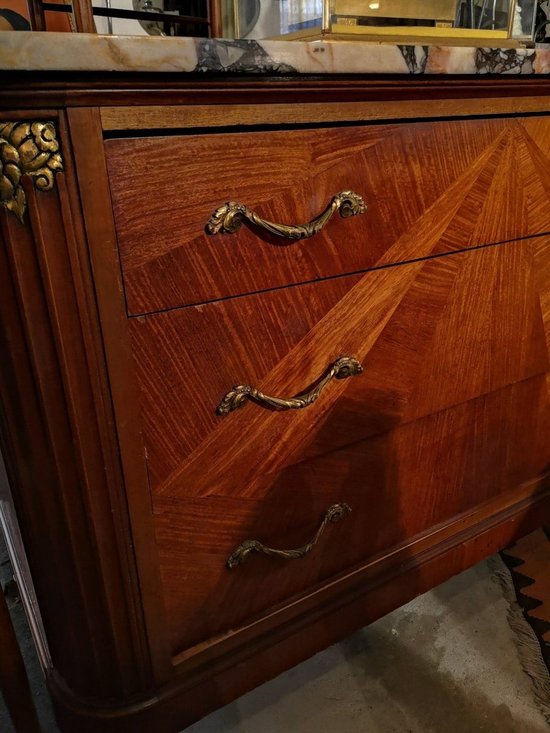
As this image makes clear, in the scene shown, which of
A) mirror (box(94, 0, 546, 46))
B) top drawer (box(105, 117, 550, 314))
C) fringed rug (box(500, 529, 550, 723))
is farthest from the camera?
fringed rug (box(500, 529, 550, 723))

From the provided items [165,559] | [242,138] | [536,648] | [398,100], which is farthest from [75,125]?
[536,648]

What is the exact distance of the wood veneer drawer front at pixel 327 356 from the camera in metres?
0.60

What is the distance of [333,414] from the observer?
724 mm

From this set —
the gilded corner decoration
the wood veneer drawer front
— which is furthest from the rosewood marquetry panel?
the gilded corner decoration

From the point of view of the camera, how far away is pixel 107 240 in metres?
0.51

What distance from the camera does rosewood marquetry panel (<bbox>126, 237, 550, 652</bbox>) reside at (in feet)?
2.03

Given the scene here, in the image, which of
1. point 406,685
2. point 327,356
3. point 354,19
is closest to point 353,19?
point 354,19

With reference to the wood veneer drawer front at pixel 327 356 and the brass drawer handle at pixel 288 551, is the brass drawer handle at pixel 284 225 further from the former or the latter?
the brass drawer handle at pixel 288 551

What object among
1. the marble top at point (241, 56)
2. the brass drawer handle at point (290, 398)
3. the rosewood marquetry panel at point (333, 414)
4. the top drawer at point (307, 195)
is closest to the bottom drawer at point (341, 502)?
the rosewood marquetry panel at point (333, 414)

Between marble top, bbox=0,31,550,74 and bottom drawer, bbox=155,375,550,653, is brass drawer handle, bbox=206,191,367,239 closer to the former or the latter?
marble top, bbox=0,31,550,74

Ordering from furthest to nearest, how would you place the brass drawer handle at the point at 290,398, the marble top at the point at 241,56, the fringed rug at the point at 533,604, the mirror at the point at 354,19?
the fringed rug at the point at 533,604
the mirror at the point at 354,19
the brass drawer handle at the point at 290,398
the marble top at the point at 241,56

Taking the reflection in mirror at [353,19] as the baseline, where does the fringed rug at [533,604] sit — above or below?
below

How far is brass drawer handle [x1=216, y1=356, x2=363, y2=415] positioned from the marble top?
31 cm

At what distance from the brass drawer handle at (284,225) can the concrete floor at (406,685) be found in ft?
2.20
